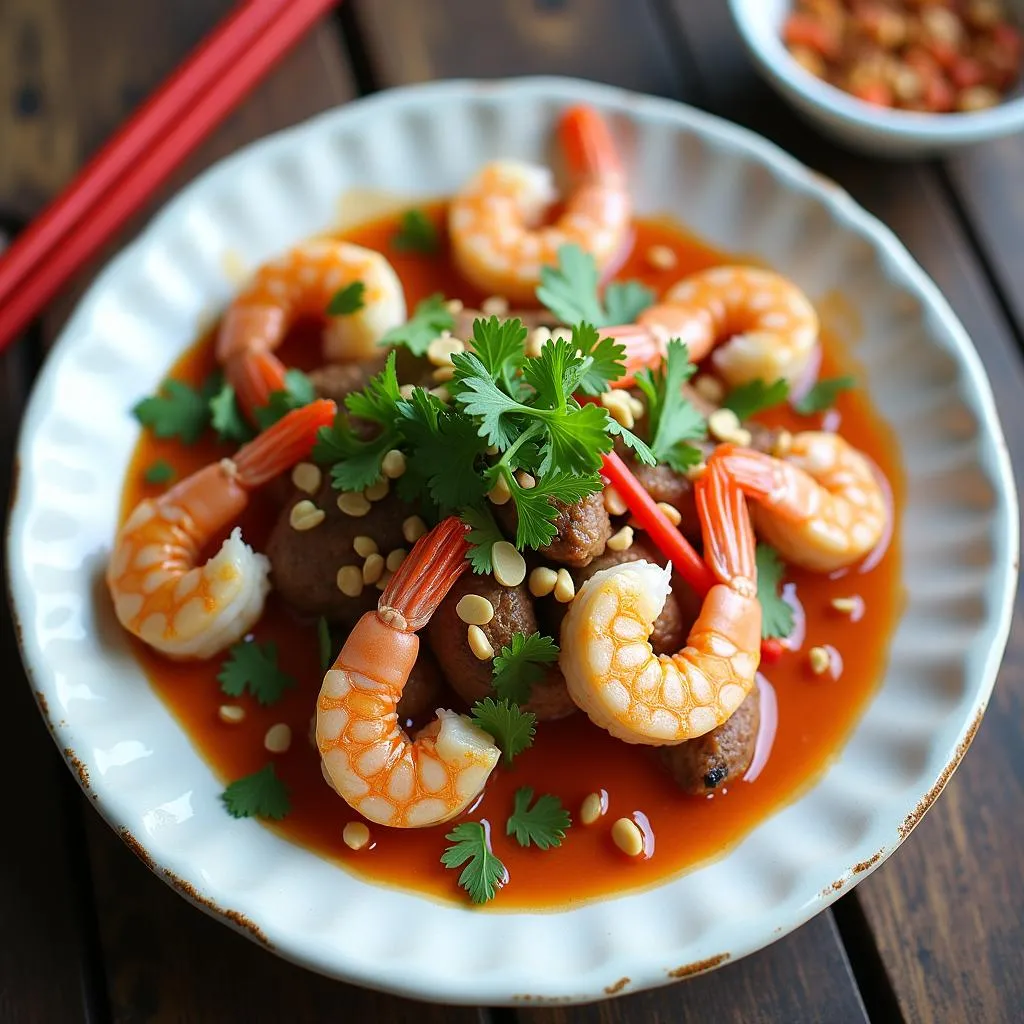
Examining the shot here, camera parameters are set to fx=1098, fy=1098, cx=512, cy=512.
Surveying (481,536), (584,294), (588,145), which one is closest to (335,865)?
(481,536)

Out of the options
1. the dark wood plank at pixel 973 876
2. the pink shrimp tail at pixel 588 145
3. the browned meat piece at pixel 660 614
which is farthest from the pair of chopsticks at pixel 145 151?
the dark wood plank at pixel 973 876

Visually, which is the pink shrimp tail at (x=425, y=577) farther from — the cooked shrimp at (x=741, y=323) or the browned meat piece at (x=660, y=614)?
the cooked shrimp at (x=741, y=323)

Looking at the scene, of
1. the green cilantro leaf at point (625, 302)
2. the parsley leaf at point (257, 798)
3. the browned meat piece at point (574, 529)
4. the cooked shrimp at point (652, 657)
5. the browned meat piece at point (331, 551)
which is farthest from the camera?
the green cilantro leaf at point (625, 302)

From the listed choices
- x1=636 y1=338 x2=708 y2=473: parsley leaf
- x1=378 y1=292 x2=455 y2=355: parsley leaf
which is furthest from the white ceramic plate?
x1=636 y1=338 x2=708 y2=473: parsley leaf

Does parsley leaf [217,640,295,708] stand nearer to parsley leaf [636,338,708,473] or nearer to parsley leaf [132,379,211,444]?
parsley leaf [132,379,211,444]

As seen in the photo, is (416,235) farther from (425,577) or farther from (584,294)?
(425,577)

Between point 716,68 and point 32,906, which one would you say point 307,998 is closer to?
point 32,906
